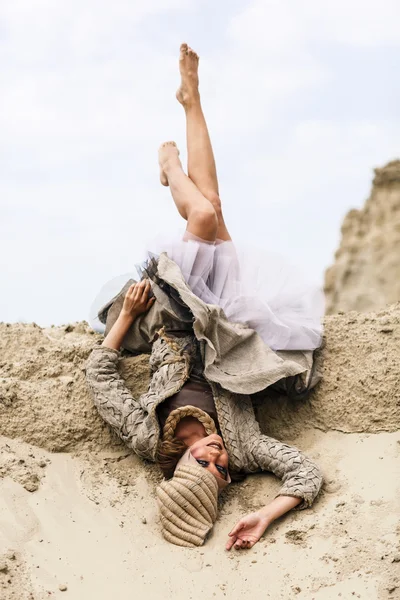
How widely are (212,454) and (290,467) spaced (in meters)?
0.40

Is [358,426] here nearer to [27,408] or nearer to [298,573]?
[298,573]

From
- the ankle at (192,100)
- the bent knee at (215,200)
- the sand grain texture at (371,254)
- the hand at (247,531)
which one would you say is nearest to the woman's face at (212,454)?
the hand at (247,531)

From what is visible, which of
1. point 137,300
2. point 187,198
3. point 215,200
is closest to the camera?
point 137,300

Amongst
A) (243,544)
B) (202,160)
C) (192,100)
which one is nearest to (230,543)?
(243,544)

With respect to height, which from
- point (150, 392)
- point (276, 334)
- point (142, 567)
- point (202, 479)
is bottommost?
point (142, 567)

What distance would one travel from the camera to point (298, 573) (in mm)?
3344

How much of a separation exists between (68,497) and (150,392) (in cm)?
72

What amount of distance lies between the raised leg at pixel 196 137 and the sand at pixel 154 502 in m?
1.13

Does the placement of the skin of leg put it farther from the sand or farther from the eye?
the eye

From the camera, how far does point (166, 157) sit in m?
5.19

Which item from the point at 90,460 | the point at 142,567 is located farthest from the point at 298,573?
the point at 90,460

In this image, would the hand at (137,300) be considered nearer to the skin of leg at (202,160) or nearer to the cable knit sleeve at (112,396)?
the cable knit sleeve at (112,396)

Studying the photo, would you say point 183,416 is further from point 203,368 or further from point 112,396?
point 112,396

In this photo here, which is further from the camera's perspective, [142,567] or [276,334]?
[276,334]
